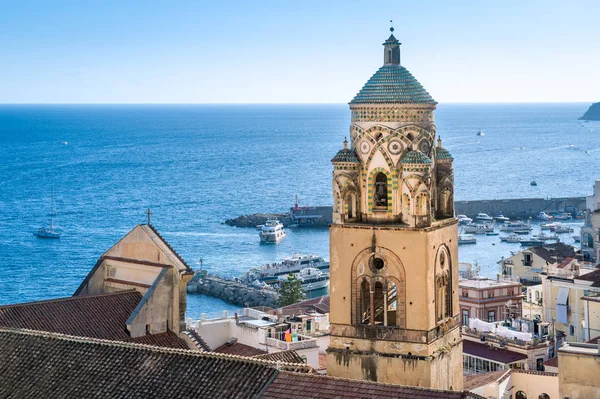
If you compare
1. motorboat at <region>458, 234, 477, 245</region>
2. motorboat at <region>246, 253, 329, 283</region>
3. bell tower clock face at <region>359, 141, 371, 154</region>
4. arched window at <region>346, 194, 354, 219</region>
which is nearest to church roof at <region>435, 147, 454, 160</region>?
bell tower clock face at <region>359, 141, 371, 154</region>

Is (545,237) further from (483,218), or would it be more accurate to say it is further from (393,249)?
(393,249)

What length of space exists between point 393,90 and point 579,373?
9172 millimetres

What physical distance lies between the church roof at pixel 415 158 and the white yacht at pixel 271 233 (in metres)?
96.1

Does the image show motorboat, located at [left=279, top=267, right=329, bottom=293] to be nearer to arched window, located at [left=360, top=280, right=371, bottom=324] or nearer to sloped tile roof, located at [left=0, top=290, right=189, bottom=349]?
sloped tile roof, located at [left=0, top=290, right=189, bottom=349]

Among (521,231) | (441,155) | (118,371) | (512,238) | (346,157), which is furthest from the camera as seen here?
(521,231)

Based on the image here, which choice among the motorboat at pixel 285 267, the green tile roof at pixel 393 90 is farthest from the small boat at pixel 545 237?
the green tile roof at pixel 393 90

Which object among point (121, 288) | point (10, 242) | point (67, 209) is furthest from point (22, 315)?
point (67, 209)

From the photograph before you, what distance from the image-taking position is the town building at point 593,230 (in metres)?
74.1

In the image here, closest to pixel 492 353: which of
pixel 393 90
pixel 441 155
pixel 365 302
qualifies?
pixel 441 155

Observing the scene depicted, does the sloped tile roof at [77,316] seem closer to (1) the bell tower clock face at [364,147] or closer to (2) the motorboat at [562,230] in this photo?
(1) the bell tower clock face at [364,147]

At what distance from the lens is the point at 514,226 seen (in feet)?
435

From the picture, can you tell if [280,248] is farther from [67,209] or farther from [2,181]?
[2,181]

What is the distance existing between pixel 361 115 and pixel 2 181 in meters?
167

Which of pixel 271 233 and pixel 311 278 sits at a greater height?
pixel 271 233
